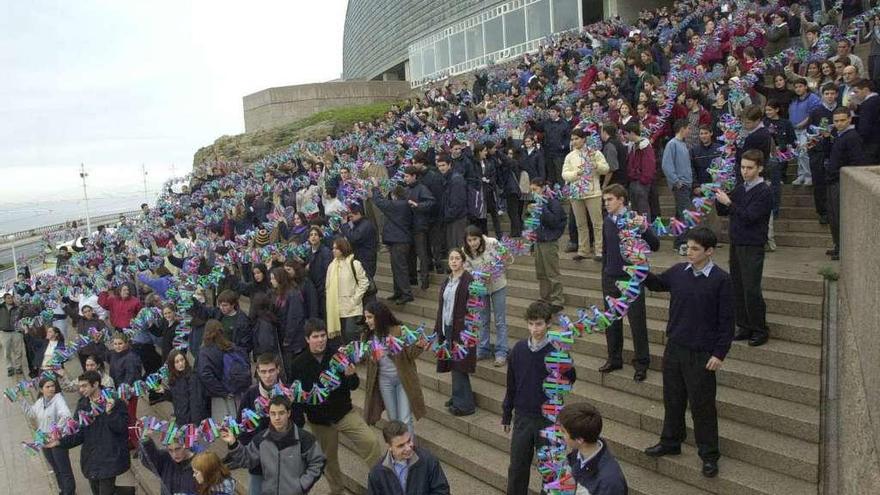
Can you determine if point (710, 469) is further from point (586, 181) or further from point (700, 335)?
point (586, 181)

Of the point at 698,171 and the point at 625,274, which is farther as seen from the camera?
the point at 698,171

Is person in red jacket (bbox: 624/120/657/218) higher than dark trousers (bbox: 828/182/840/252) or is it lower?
higher

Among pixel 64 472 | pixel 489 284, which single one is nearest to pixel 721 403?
pixel 489 284

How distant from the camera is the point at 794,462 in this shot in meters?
4.73

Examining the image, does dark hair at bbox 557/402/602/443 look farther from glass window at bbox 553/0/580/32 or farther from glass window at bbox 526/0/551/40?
glass window at bbox 526/0/551/40

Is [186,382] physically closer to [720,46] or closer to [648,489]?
Answer: [648,489]

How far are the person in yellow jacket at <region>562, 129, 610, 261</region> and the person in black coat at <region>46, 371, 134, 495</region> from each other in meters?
6.19

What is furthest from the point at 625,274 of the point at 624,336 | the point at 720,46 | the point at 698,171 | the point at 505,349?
the point at 720,46

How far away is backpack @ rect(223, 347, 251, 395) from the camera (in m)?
6.91

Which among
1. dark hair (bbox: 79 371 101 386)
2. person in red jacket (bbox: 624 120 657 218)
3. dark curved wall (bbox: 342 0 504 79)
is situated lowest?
dark hair (bbox: 79 371 101 386)

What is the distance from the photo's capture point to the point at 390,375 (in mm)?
6039

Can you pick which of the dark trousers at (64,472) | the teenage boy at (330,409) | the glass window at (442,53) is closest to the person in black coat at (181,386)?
the teenage boy at (330,409)

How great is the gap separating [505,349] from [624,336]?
135cm

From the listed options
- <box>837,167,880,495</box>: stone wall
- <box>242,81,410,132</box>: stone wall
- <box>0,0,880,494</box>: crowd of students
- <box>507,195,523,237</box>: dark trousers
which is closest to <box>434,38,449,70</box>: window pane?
<box>242,81,410,132</box>: stone wall
